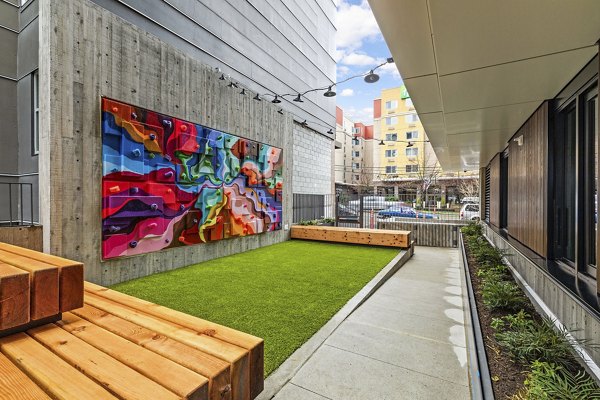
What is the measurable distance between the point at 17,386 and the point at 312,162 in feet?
35.8

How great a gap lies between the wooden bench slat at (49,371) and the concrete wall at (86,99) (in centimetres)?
277

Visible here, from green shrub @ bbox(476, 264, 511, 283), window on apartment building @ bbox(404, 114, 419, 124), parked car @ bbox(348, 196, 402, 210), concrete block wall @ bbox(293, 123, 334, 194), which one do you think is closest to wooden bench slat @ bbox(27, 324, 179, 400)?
green shrub @ bbox(476, 264, 511, 283)

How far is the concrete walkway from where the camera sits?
2.05m

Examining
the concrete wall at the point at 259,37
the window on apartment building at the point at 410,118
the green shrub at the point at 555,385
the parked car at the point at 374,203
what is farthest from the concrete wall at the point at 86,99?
the window on apartment building at the point at 410,118

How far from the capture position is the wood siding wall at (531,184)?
11.5 ft

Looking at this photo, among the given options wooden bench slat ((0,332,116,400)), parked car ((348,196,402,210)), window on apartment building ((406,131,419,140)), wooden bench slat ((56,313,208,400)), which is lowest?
wooden bench slat ((56,313,208,400))

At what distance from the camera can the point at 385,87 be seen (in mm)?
38219

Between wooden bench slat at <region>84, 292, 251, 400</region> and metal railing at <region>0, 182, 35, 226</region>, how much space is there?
11.4 feet

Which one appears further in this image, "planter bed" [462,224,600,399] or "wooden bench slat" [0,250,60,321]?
"planter bed" [462,224,600,399]

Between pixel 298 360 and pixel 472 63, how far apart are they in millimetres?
2984

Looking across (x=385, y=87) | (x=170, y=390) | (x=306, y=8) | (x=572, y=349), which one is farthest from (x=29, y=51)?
(x=385, y=87)

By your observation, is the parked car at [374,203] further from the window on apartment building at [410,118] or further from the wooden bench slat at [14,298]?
the window on apartment building at [410,118]

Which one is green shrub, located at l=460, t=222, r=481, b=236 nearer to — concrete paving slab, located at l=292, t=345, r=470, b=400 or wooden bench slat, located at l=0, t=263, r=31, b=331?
concrete paving slab, located at l=292, t=345, r=470, b=400

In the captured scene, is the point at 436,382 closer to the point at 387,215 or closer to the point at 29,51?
the point at 29,51
